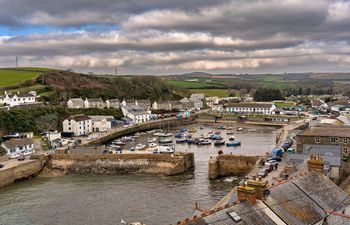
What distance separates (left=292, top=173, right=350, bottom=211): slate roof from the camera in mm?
14953

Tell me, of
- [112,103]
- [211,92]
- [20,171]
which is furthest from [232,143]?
[211,92]

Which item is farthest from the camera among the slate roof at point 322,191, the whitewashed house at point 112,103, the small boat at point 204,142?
the whitewashed house at point 112,103

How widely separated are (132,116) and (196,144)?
28772 millimetres

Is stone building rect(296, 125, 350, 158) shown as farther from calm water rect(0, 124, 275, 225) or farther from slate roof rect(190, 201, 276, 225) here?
slate roof rect(190, 201, 276, 225)

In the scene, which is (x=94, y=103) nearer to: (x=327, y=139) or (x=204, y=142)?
(x=204, y=142)

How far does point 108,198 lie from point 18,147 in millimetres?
20214

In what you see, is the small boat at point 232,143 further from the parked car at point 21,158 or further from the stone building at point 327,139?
the parked car at point 21,158

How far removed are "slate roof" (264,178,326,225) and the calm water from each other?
12.2 metres

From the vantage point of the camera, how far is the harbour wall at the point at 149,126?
62.7 metres

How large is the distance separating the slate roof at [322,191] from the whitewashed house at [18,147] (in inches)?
1508

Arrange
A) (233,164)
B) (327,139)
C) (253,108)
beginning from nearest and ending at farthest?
(327,139)
(233,164)
(253,108)

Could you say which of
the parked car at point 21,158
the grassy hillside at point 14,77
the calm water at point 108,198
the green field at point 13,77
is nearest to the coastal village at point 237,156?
the parked car at point 21,158

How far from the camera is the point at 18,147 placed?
4603 cm

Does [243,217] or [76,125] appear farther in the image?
[76,125]
